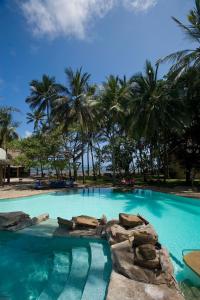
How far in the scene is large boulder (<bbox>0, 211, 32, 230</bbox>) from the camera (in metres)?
7.16

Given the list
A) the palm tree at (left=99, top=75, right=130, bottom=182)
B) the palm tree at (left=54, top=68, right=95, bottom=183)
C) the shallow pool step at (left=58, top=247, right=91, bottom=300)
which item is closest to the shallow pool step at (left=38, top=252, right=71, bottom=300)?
the shallow pool step at (left=58, top=247, right=91, bottom=300)

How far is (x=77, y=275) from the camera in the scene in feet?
14.6

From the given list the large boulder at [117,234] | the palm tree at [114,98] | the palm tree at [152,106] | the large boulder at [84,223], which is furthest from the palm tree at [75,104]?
the large boulder at [117,234]

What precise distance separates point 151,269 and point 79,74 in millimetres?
22092

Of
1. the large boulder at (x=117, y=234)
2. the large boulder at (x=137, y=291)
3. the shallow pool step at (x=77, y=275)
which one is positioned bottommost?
the shallow pool step at (x=77, y=275)

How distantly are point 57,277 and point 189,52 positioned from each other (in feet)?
52.0

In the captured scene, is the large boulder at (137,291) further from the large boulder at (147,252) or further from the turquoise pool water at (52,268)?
the large boulder at (147,252)

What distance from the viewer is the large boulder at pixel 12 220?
7160mm

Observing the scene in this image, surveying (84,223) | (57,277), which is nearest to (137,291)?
(57,277)

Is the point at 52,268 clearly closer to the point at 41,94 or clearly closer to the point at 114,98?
the point at 114,98

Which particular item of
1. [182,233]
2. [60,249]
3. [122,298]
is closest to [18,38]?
[60,249]

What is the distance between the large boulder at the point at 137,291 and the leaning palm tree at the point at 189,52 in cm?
1487

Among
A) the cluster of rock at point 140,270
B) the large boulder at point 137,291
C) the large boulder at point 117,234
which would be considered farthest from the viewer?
the large boulder at point 117,234

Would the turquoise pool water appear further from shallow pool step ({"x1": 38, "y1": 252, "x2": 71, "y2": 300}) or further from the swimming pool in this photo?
the swimming pool
